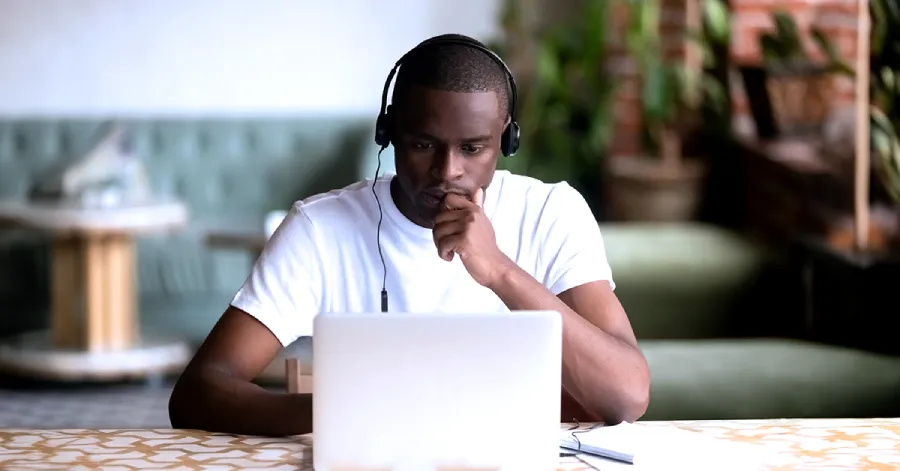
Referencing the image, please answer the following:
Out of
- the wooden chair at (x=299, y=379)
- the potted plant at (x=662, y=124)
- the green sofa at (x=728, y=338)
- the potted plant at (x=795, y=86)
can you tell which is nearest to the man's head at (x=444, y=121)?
the wooden chair at (x=299, y=379)

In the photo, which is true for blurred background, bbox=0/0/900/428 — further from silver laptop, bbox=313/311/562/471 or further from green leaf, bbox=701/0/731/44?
silver laptop, bbox=313/311/562/471

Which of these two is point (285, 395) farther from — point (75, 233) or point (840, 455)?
point (75, 233)

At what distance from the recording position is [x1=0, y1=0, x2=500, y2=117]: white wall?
504 centimetres

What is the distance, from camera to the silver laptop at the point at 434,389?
1.11 metres

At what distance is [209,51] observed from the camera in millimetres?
5117

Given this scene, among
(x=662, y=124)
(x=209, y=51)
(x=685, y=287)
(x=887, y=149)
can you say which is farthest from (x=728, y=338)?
(x=209, y=51)

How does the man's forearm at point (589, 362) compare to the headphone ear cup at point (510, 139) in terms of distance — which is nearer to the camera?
the man's forearm at point (589, 362)

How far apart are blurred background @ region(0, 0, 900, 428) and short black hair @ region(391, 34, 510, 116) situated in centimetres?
56

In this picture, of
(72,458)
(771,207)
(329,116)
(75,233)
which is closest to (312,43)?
(329,116)

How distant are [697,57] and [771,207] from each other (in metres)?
1.14

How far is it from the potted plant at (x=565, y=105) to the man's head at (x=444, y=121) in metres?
2.96

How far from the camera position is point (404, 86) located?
1.58m

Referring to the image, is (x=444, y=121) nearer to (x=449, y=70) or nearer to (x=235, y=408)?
(x=449, y=70)

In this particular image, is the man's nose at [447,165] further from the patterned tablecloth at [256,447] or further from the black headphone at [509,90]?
the patterned tablecloth at [256,447]
